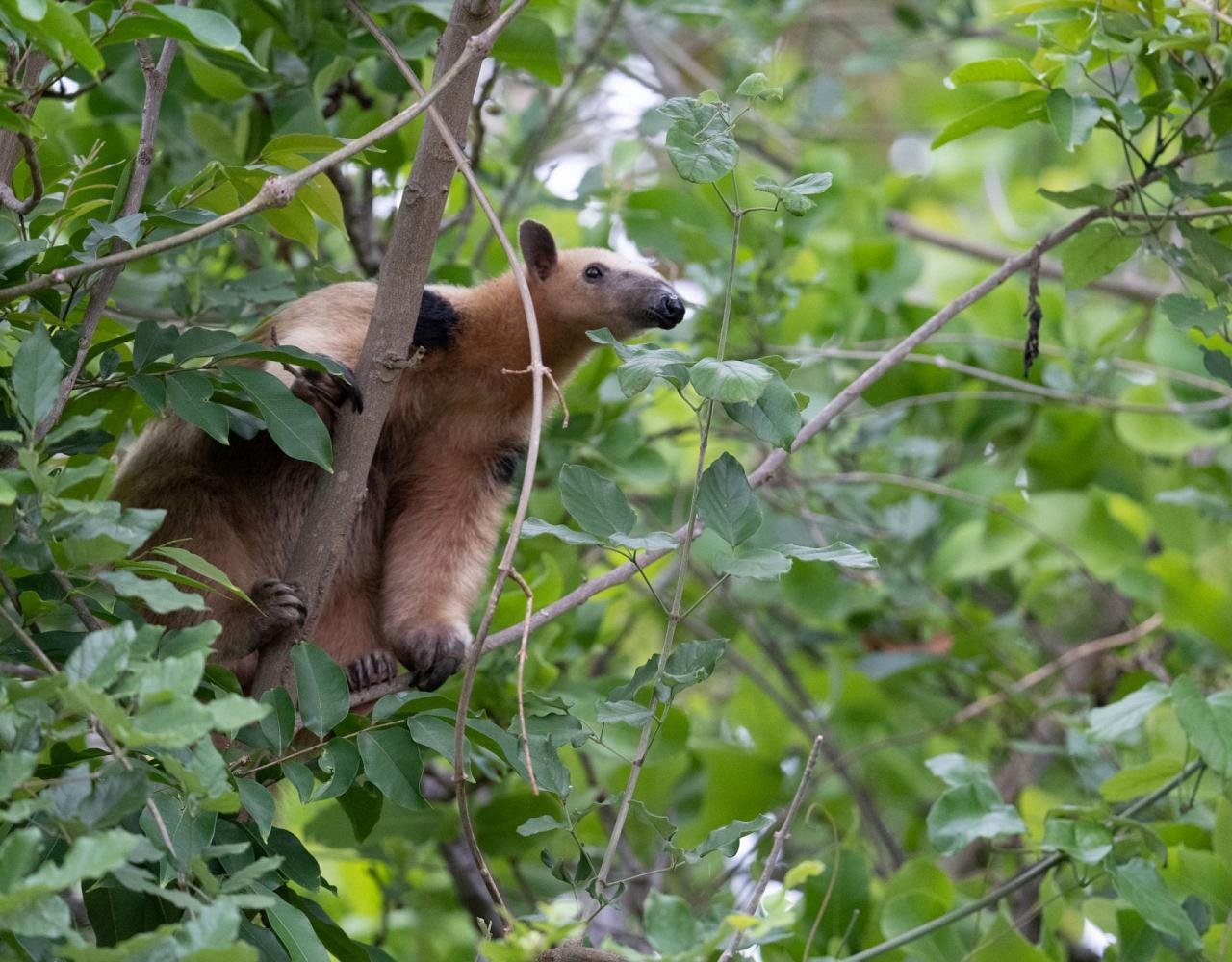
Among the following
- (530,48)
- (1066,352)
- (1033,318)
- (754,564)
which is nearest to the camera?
(754,564)

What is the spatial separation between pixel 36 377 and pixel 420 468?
2388mm

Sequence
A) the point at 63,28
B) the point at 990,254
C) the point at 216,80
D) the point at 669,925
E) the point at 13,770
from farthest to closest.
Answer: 1. the point at 990,254
2. the point at 216,80
3. the point at 63,28
4. the point at 669,925
5. the point at 13,770

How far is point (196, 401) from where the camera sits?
3.07 m

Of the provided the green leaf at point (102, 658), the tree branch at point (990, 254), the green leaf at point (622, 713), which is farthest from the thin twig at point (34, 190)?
Result: the tree branch at point (990, 254)

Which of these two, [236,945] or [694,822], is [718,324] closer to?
[694,822]

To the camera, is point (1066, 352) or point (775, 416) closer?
point (775, 416)

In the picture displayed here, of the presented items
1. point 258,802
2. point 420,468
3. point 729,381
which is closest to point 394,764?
point 258,802

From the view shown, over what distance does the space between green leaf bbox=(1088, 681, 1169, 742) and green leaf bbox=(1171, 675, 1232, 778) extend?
0.13m

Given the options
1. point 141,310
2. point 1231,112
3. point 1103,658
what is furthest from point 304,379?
point 1103,658

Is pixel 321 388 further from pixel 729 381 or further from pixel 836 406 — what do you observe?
pixel 729 381

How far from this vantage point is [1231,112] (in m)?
3.80

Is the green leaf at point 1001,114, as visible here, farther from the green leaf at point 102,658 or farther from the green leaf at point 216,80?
the green leaf at point 102,658

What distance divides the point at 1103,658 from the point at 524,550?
319cm

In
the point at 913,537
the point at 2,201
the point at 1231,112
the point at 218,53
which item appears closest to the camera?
the point at 2,201
